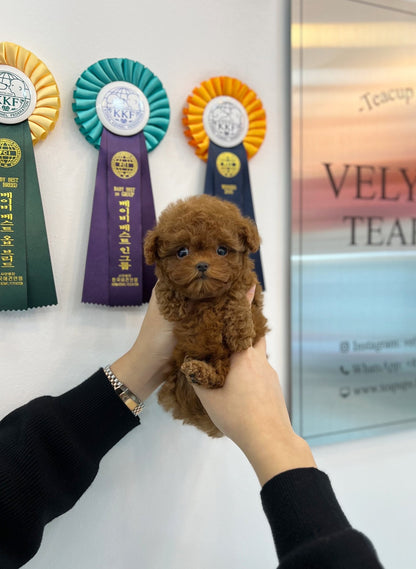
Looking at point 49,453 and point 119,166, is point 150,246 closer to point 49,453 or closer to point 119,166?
point 119,166

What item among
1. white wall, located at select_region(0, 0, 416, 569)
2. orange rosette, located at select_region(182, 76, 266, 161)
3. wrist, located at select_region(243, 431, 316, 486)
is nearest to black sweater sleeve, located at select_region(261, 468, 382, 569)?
wrist, located at select_region(243, 431, 316, 486)

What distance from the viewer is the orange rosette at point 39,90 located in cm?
85

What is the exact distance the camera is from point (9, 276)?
2.86 feet

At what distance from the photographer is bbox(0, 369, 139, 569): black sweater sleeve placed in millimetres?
753

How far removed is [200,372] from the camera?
675 mm

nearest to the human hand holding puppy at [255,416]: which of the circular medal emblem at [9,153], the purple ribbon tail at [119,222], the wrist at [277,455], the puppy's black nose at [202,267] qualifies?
the wrist at [277,455]

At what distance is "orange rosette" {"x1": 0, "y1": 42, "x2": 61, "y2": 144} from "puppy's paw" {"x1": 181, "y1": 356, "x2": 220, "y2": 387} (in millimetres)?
567

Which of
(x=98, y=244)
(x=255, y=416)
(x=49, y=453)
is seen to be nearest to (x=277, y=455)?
(x=255, y=416)

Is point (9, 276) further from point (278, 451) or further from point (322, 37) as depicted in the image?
point (322, 37)

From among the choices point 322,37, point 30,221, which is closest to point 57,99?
point 30,221

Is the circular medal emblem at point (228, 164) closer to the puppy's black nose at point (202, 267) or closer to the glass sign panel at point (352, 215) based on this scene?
the glass sign panel at point (352, 215)

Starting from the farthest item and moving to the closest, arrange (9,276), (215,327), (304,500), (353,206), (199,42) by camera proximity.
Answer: (353,206), (199,42), (9,276), (215,327), (304,500)

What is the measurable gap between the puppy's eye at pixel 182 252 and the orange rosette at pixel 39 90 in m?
0.43

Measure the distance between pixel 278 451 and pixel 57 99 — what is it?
2.59 feet
